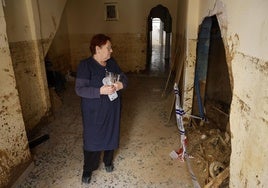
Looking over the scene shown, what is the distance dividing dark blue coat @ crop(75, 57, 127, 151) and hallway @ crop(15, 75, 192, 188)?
41 centimetres

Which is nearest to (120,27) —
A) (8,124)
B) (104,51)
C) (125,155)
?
(125,155)

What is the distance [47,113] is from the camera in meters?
3.35

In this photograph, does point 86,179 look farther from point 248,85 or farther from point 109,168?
point 248,85

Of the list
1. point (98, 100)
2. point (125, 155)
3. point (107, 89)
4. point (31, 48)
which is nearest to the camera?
point (107, 89)

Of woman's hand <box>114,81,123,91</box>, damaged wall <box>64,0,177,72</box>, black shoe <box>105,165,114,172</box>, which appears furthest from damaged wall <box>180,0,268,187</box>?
damaged wall <box>64,0,177,72</box>

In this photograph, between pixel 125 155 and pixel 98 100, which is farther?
pixel 125 155

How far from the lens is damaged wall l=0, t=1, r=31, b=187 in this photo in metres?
1.88

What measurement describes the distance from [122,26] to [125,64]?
1106 millimetres

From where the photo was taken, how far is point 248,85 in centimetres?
122

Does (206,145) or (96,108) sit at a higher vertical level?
(96,108)

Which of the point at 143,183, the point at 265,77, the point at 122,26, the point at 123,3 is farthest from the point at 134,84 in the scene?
the point at 265,77

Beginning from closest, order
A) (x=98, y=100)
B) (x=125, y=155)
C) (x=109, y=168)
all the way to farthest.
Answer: (x=98, y=100)
(x=109, y=168)
(x=125, y=155)

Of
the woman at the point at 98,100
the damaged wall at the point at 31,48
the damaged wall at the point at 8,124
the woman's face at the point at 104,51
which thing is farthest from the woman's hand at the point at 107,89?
the damaged wall at the point at 31,48

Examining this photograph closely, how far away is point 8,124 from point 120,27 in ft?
16.5
